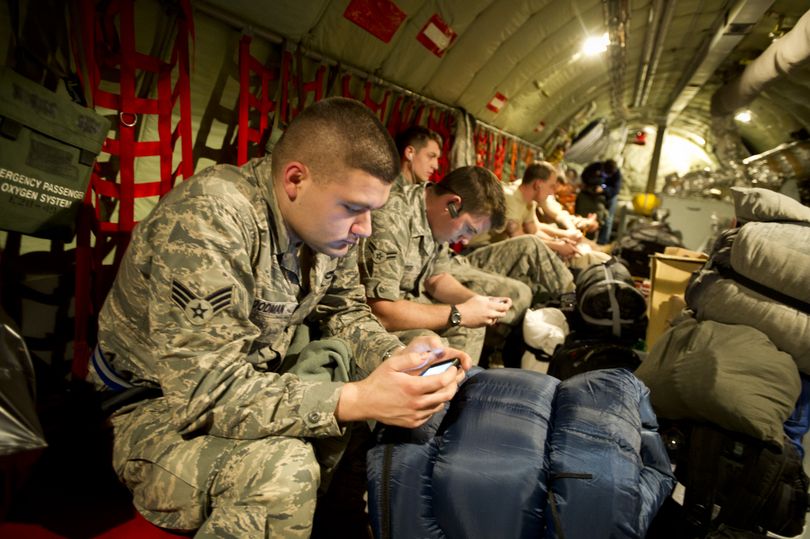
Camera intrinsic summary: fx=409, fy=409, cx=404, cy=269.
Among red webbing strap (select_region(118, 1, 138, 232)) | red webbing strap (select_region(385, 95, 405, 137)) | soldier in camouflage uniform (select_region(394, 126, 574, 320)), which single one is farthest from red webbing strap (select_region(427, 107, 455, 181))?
red webbing strap (select_region(118, 1, 138, 232))

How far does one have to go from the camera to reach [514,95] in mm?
6578

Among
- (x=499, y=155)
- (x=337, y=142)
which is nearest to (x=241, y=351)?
(x=337, y=142)

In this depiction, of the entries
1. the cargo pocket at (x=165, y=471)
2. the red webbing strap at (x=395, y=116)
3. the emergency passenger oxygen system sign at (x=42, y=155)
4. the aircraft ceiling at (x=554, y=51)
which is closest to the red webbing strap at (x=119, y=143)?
the emergency passenger oxygen system sign at (x=42, y=155)

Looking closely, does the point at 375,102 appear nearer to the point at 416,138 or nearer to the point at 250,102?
the point at 416,138

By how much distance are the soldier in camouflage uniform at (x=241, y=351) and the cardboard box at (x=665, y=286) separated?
2.56m

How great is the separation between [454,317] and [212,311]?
1.49 m

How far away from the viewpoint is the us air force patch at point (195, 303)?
113 cm

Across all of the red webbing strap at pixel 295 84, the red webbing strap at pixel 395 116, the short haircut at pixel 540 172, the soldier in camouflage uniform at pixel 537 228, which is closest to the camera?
the red webbing strap at pixel 295 84

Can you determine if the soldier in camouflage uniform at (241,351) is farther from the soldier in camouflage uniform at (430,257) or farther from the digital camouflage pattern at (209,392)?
the soldier in camouflage uniform at (430,257)

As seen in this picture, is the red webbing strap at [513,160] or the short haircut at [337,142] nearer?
the short haircut at [337,142]

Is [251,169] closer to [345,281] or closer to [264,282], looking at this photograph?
[264,282]

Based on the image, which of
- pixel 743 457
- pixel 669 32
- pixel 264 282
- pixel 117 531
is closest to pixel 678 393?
pixel 743 457

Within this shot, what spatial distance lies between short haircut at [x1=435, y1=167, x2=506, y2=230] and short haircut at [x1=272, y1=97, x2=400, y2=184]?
1.20m

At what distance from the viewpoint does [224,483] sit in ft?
3.70
